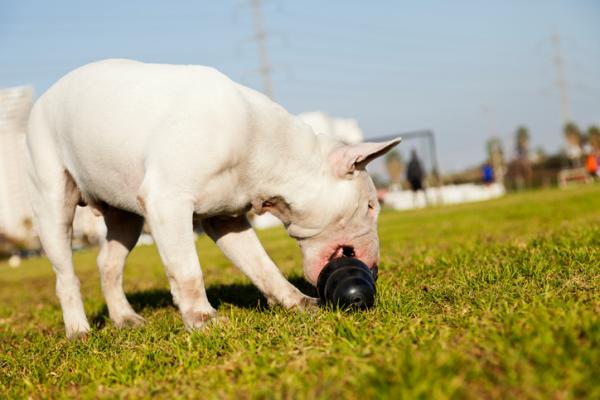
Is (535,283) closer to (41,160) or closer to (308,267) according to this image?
(308,267)

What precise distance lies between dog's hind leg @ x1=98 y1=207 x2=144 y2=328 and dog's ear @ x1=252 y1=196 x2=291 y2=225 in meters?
1.46

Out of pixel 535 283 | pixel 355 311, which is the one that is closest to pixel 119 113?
pixel 355 311

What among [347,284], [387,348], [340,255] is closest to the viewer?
[387,348]

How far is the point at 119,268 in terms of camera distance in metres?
5.16

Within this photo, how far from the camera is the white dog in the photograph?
12.2 ft

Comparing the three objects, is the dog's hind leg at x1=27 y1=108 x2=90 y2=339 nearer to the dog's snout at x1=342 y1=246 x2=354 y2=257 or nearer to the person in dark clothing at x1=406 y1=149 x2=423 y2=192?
the dog's snout at x1=342 y1=246 x2=354 y2=257

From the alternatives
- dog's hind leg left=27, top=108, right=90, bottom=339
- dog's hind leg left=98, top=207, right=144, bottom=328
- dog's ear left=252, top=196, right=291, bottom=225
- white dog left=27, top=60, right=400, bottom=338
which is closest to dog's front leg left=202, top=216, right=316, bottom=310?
white dog left=27, top=60, right=400, bottom=338

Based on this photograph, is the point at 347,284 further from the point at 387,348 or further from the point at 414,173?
the point at 414,173

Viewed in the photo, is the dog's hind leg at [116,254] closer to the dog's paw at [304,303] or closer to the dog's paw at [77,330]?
the dog's paw at [77,330]

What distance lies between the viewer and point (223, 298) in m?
5.41

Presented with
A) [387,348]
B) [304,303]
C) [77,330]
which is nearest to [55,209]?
[77,330]

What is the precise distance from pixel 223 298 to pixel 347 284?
207 centimetres

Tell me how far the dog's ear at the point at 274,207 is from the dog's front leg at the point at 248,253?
0.33m

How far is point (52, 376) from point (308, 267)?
167 centimetres
